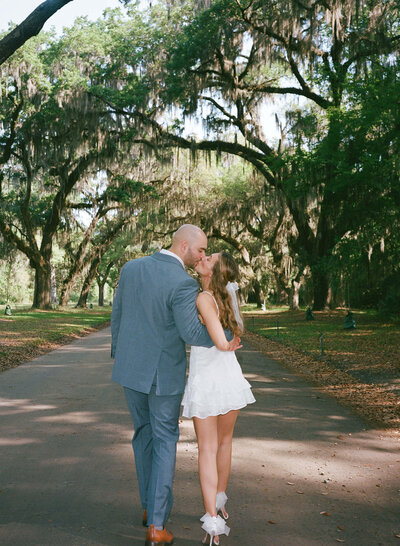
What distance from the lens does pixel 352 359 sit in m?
13.1

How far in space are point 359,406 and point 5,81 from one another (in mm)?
20936

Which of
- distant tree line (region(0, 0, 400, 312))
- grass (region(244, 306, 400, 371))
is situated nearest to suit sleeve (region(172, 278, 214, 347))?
grass (region(244, 306, 400, 371))

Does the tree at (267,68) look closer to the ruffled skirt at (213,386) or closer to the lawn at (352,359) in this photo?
the lawn at (352,359)

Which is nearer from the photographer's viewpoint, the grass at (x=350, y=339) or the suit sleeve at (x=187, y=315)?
the suit sleeve at (x=187, y=315)

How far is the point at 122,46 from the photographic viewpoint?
22.8m

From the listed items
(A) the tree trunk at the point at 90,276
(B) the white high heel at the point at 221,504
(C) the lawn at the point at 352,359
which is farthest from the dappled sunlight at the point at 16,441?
(A) the tree trunk at the point at 90,276

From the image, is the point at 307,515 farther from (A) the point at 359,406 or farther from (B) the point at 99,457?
(A) the point at 359,406

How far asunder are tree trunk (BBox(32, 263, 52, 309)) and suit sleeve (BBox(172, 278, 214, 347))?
31910 mm

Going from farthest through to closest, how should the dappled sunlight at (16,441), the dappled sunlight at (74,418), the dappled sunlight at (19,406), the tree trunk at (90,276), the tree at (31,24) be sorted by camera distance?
the tree trunk at (90,276), the tree at (31,24), the dappled sunlight at (19,406), the dappled sunlight at (74,418), the dappled sunlight at (16,441)

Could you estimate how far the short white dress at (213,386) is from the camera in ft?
12.2

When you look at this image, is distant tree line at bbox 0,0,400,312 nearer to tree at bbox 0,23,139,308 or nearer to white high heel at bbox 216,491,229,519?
tree at bbox 0,23,139,308

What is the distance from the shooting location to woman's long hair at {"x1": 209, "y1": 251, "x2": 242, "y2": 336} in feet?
12.2

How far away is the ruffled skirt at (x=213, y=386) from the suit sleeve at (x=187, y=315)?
304 millimetres

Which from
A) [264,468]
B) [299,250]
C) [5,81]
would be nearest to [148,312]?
[264,468]
